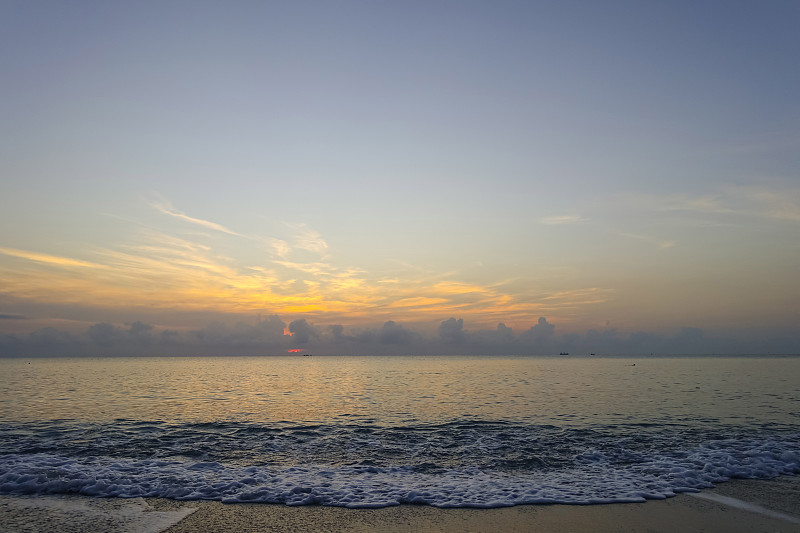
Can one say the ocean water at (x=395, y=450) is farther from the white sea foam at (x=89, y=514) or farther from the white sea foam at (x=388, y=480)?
the white sea foam at (x=89, y=514)

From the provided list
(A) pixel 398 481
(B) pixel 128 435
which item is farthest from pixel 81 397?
(A) pixel 398 481

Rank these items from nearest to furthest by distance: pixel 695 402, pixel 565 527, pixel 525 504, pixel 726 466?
pixel 565 527 → pixel 525 504 → pixel 726 466 → pixel 695 402

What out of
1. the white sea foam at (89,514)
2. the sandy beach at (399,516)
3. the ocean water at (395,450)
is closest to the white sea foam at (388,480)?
the ocean water at (395,450)

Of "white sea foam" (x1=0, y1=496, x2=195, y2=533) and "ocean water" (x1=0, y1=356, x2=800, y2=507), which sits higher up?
"white sea foam" (x1=0, y1=496, x2=195, y2=533)

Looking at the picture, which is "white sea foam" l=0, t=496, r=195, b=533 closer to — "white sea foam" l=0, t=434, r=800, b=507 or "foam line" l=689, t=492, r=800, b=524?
"white sea foam" l=0, t=434, r=800, b=507

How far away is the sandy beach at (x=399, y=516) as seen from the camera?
11805 mm

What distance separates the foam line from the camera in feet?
41.0

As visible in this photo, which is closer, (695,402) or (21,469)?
(21,469)

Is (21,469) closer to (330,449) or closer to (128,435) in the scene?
(128,435)

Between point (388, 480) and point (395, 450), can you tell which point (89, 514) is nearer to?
point (388, 480)

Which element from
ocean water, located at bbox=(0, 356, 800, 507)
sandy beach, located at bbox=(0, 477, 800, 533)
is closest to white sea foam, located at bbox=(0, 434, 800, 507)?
ocean water, located at bbox=(0, 356, 800, 507)

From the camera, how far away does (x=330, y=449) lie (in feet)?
76.4

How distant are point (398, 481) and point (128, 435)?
60.6 feet

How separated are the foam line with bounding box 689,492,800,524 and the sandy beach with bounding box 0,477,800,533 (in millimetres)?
25
